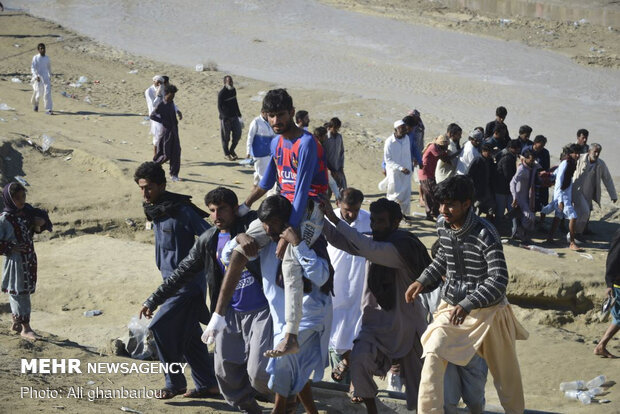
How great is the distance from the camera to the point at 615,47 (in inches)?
948

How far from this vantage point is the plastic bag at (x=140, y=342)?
6.67 meters

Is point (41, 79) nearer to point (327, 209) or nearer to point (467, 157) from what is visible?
point (467, 157)

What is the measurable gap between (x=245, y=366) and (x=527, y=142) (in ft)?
23.4

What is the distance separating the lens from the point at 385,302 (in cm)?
502

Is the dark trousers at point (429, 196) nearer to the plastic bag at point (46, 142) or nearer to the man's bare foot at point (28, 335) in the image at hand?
the man's bare foot at point (28, 335)

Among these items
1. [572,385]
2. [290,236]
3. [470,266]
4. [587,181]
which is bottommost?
[572,385]

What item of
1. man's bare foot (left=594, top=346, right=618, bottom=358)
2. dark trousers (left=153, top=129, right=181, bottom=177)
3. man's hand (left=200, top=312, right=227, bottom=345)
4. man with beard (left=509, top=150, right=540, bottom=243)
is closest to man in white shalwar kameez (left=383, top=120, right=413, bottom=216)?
man with beard (left=509, top=150, right=540, bottom=243)

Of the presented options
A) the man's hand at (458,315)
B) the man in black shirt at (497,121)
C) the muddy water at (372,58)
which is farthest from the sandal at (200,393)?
the muddy water at (372,58)

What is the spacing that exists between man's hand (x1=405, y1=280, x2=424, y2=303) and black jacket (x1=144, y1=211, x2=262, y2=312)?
0.88 meters

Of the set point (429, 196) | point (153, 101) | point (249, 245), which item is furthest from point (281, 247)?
point (153, 101)

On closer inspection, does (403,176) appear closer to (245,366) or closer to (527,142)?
(527,142)

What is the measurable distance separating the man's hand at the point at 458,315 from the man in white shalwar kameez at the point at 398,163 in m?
5.86

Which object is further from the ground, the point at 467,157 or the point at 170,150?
the point at 467,157

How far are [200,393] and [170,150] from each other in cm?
647
